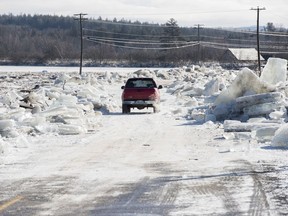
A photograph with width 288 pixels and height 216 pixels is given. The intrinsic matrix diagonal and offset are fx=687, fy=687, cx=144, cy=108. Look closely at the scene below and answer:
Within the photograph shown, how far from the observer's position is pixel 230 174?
1279cm

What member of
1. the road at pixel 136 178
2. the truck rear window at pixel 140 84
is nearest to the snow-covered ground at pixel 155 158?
the road at pixel 136 178

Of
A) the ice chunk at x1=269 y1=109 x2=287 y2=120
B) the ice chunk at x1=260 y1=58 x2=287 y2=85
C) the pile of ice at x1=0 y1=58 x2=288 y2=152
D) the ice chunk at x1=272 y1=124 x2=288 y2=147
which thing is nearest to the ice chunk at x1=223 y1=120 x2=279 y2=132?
the pile of ice at x1=0 y1=58 x2=288 y2=152

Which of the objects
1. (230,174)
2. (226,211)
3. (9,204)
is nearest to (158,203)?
(226,211)

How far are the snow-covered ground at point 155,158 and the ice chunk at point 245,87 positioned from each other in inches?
1.5

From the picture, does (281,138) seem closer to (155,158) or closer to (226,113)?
(155,158)

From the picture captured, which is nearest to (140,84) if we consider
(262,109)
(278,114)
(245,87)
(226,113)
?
(245,87)

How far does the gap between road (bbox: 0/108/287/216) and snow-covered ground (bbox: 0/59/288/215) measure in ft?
0.05

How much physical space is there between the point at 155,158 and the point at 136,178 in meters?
2.99

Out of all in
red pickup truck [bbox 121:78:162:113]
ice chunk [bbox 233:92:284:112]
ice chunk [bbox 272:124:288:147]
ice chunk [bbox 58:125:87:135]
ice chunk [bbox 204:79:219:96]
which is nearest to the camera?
ice chunk [bbox 272:124:288:147]

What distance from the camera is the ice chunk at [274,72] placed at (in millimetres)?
31516

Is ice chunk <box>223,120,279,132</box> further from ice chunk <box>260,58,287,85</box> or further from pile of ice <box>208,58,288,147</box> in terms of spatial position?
ice chunk <box>260,58,287,85</box>

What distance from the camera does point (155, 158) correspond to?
15.4m

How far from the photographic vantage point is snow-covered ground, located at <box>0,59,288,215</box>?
995 cm

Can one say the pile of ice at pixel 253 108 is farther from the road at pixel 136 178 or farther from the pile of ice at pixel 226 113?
the road at pixel 136 178
